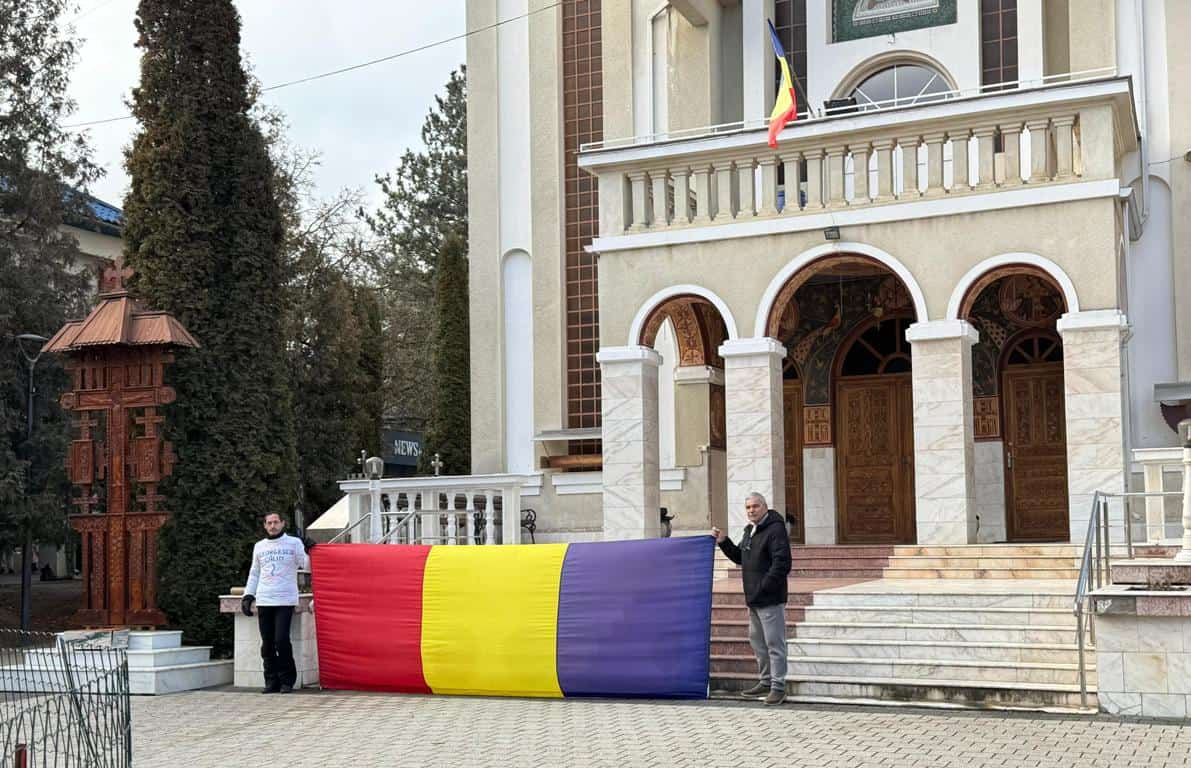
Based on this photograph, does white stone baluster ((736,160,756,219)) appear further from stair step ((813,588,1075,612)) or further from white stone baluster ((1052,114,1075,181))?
stair step ((813,588,1075,612))

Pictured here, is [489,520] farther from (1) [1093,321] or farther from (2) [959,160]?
(1) [1093,321]

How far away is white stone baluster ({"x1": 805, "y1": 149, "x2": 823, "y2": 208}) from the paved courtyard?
6.65 m

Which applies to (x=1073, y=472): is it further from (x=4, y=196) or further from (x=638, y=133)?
(x=4, y=196)

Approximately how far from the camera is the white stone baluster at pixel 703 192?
57.4ft

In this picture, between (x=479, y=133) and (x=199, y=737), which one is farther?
(x=479, y=133)

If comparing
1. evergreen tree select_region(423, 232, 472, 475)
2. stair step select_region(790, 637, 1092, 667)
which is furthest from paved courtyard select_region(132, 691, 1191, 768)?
evergreen tree select_region(423, 232, 472, 475)

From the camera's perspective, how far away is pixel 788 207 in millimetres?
17078

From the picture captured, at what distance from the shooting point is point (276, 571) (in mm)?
14453

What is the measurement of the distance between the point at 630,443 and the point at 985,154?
5.29 m

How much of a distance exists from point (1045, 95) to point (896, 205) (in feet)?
6.52

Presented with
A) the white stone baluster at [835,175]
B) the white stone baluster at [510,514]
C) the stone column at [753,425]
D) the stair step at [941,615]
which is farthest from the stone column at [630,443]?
the stair step at [941,615]

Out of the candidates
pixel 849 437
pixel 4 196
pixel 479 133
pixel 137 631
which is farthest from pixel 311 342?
pixel 137 631

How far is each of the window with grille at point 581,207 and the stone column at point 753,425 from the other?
4682 millimetres

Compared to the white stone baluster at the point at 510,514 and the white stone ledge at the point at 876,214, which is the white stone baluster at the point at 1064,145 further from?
the white stone baluster at the point at 510,514
